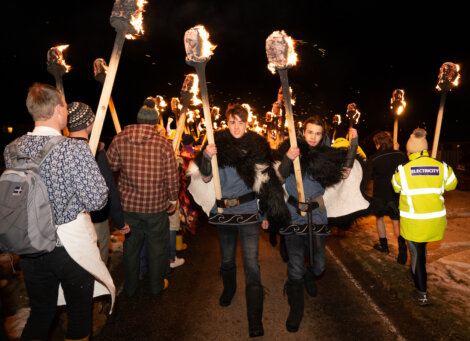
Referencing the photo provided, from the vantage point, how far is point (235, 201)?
341cm

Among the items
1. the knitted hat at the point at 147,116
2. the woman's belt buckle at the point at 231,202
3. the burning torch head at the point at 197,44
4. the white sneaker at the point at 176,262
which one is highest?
the burning torch head at the point at 197,44

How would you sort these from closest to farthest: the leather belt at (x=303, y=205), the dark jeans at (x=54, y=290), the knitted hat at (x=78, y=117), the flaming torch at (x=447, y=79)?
the dark jeans at (x=54, y=290) → the knitted hat at (x=78, y=117) → the leather belt at (x=303, y=205) → the flaming torch at (x=447, y=79)

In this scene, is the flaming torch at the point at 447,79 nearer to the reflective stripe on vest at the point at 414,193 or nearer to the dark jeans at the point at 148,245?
the reflective stripe on vest at the point at 414,193

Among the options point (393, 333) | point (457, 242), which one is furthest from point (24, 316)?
point (457, 242)

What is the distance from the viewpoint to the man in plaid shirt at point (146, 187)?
373cm

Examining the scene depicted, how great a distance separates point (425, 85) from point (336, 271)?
936 inches

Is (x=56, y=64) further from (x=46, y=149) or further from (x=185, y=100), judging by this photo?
(x=46, y=149)

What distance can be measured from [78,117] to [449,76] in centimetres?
490

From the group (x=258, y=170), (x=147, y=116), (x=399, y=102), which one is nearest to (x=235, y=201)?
(x=258, y=170)

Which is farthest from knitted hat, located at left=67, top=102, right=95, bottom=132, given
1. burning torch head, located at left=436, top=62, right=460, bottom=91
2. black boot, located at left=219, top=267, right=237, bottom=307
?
burning torch head, located at left=436, top=62, right=460, bottom=91

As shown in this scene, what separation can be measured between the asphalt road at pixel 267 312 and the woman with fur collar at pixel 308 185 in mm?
392

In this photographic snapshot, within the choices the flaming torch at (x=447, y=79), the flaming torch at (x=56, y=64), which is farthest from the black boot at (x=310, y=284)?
the flaming torch at (x=56, y=64)

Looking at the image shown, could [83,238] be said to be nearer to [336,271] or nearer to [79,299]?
[79,299]

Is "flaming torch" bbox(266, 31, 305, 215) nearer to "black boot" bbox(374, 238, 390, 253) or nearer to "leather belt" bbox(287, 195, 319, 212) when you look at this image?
"leather belt" bbox(287, 195, 319, 212)
